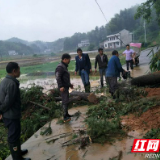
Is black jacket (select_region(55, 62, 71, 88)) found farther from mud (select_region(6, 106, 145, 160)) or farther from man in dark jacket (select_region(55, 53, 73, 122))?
mud (select_region(6, 106, 145, 160))

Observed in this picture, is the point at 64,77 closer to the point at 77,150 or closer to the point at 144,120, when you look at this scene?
the point at 77,150

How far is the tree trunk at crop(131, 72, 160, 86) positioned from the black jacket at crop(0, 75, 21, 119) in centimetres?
422

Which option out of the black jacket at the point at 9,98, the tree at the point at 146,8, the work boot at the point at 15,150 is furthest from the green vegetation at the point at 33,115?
the tree at the point at 146,8

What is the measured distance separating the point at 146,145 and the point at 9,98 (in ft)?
7.67

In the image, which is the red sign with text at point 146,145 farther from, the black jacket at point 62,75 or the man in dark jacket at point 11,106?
the black jacket at point 62,75

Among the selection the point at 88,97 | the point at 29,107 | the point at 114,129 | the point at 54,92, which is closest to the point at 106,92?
the point at 88,97

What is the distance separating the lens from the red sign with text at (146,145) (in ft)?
8.67

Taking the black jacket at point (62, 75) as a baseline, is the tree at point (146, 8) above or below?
above

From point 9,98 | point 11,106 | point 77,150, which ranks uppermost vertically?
point 9,98

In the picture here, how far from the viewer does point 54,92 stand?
6801 millimetres

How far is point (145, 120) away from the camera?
360 cm

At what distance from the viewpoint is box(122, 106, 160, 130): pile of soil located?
337cm

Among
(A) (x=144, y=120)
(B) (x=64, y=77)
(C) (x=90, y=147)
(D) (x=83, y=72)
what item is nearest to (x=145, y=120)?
(A) (x=144, y=120)

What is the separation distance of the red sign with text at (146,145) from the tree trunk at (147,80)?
3302 mm
